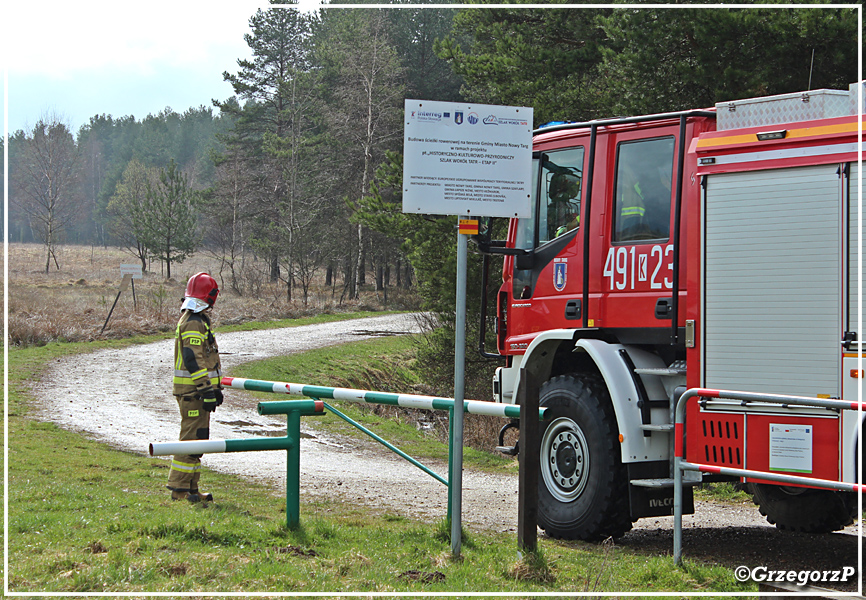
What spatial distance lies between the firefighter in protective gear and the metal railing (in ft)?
13.5

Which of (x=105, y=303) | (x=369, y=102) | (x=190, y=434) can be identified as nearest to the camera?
(x=190, y=434)

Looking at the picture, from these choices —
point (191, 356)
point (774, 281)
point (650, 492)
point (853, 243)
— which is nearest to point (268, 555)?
point (191, 356)

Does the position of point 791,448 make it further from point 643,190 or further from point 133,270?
point 133,270

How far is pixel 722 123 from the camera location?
253 inches

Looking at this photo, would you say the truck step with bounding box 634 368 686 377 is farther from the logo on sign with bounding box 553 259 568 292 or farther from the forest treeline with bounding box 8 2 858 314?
the forest treeline with bounding box 8 2 858 314

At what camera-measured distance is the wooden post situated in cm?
560

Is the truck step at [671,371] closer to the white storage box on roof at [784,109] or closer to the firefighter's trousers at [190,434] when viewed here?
→ the white storage box on roof at [784,109]

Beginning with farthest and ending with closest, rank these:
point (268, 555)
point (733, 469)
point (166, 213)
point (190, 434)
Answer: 1. point (166, 213)
2. point (190, 434)
3. point (733, 469)
4. point (268, 555)

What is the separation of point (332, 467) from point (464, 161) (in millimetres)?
6744

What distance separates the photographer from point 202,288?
306 inches

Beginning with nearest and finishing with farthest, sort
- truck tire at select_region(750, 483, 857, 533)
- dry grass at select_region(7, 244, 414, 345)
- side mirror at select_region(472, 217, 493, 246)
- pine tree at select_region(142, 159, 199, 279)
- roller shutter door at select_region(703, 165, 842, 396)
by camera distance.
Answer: roller shutter door at select_region(703, 165, 842, 396)
side mirror at select_region(472, 217, 493, 246)
truck tire at select_region(750, 483, 857, 533)
dry grass at select_region(7, 244, 414, 345)
pine tree at select_region(142, 159, 199, 279)

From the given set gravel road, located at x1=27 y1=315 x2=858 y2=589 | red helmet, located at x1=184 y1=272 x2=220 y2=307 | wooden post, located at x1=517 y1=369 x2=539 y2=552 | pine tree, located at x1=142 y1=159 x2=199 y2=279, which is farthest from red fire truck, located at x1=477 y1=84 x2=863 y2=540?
pine tree, located at x1=142 y1=159 x2=199 y2=279

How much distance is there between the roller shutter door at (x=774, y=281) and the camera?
18.6 ft

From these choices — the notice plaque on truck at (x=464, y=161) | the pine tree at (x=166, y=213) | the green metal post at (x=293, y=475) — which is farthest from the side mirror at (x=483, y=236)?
the pine tree at (x=166, y=213)
